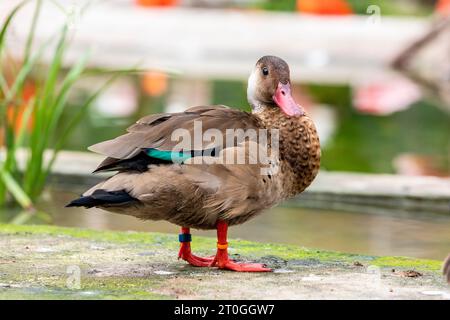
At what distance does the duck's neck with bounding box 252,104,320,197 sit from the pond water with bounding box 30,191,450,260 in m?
1.29

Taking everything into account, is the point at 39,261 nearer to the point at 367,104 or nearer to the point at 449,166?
the point at 449,166

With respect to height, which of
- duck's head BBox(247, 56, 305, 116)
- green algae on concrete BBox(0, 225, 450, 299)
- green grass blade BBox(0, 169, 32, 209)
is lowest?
green algae on concrete BBox(0, 225, 450, 299)

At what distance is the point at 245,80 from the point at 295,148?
9.16 m

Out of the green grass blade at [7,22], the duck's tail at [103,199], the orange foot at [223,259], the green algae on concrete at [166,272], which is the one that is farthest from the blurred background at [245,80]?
the duck's tail at [103,199]

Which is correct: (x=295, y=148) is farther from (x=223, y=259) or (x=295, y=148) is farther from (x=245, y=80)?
(x=245, y=80)

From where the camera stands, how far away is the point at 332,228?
22.3ft

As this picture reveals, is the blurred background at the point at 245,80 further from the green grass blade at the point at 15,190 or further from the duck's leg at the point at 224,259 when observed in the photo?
the duck's leg at the point at 224,259

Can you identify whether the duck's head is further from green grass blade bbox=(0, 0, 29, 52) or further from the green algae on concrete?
Answer: green grass blade bbox=(0, 0, 29, 52)

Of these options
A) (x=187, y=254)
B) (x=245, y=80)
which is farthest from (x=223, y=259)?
(x=245, y=80)

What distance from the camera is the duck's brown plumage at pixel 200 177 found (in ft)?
15.2

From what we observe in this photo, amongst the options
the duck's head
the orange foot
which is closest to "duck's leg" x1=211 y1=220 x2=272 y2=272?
the orange foot

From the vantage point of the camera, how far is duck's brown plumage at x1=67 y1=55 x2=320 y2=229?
182 inches

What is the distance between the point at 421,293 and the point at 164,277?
1.02 meters

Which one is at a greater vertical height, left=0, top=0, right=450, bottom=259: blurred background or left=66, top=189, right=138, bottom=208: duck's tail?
left=0, top=0, right=450, bottom=259: blurred background
